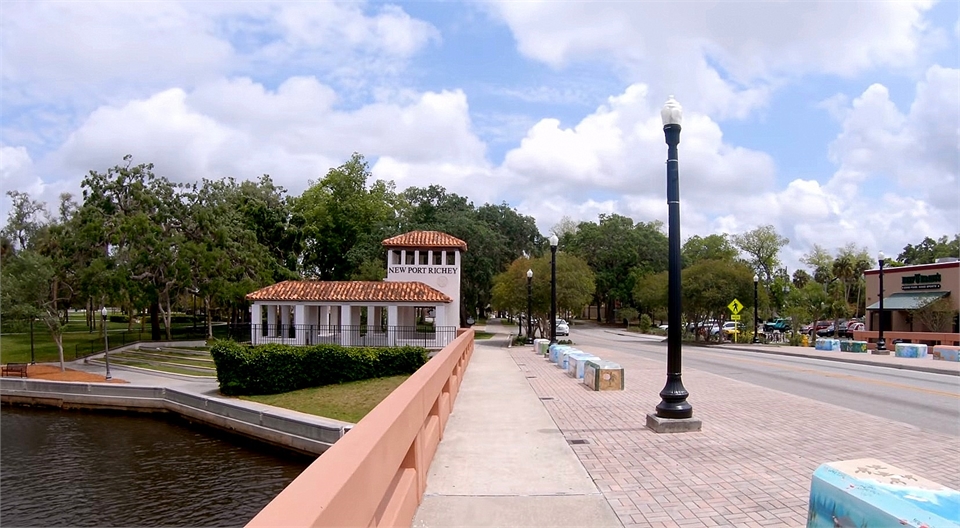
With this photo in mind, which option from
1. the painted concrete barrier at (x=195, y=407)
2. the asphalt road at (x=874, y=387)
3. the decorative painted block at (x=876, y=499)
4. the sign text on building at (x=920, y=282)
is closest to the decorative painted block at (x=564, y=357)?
the asphalt road at (x=874, y=387)

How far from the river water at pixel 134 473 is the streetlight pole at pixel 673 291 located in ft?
34.8

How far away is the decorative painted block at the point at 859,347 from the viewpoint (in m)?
31.0

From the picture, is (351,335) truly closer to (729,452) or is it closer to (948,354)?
(948,354)

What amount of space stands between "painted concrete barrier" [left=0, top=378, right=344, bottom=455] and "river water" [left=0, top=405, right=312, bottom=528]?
0.47 m

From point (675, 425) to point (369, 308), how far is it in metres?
28.6

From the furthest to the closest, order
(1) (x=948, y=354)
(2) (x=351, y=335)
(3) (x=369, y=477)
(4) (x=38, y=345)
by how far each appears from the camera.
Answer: (4) (x=38, y=345) → (2) (x=351, y=335) → (1) (x=948, y=354) → (3) (x=369, y=477)

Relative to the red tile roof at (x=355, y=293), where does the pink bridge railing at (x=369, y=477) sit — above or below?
below

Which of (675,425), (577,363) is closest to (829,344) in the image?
(577,363)

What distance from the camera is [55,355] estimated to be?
132 feet

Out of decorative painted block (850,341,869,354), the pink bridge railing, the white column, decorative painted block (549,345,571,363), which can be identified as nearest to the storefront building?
decorative painted block (850,341,869,354)

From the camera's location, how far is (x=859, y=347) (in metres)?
31.3

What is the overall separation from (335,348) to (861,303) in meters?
71.8

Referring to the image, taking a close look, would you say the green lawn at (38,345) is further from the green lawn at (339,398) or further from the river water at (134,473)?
the green lawn at (339,398)

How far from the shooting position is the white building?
34.6 meters
